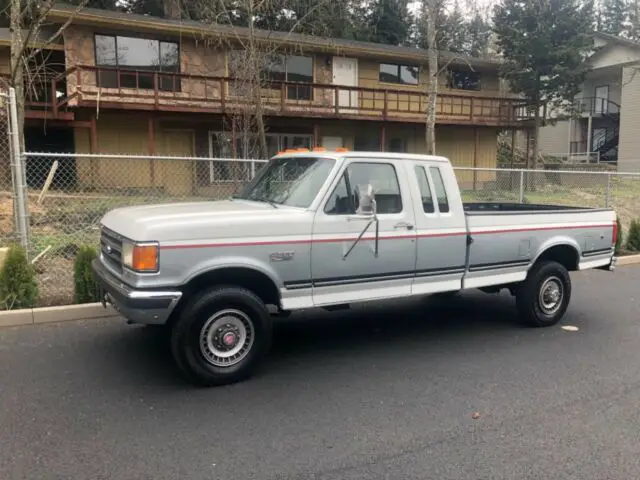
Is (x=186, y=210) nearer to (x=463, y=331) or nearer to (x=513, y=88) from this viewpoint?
(x=463, y=331)

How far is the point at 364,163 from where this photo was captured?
529cm

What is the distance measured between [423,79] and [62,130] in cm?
1506

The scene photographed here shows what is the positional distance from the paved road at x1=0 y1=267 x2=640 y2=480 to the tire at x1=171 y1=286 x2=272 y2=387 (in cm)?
16

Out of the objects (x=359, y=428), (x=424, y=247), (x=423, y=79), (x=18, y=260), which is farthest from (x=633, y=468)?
(x=423, y=79)

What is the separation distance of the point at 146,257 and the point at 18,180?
3883 millimetres

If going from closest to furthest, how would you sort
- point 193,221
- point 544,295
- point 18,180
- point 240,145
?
point 193,221
point 544,295
point 18,180
point 240,145

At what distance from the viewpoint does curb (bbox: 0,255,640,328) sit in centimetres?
616

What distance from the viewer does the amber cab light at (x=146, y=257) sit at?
4.27 meters

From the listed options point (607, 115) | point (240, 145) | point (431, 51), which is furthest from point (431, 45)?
point (607, 115)

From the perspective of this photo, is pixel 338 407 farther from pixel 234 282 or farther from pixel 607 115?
pixel 607 115

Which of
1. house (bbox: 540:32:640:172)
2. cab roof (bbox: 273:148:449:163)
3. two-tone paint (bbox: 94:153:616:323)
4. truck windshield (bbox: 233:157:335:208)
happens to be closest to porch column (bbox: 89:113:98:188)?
truck windshield (bbox: 233:157:335:208)

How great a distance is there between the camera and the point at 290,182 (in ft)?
17.6

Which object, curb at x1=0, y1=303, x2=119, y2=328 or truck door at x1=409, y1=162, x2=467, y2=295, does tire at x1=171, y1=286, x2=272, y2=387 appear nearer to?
truck door at x1=409, y1=162, x2=467, y2=295

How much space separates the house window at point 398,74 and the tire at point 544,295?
1907 centimetres
